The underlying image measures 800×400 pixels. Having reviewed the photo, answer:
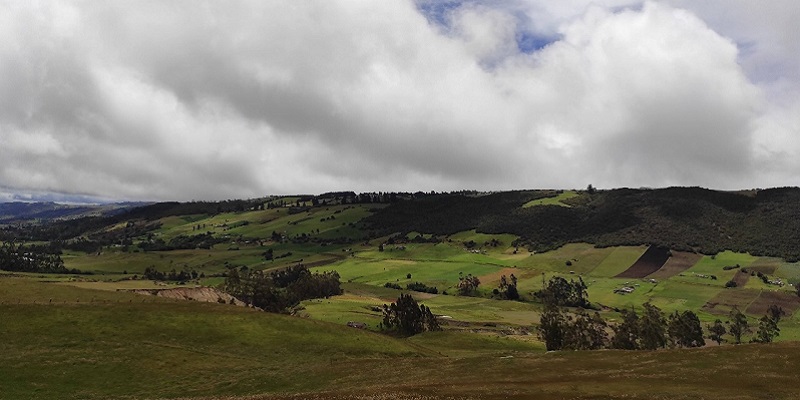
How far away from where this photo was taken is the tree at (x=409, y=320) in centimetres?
15762

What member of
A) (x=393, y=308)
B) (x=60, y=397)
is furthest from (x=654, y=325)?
(x=60, y=397)

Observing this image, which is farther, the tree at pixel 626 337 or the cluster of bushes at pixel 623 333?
the tree at pixel 626 337

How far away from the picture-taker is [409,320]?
159 m

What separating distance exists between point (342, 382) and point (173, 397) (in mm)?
18896

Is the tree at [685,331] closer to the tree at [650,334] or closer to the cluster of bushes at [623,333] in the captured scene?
the cluster of bushes at [623,333]

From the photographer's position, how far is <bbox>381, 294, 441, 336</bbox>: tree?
15762 cm

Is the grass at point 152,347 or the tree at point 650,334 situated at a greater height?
the grass at point 152,347

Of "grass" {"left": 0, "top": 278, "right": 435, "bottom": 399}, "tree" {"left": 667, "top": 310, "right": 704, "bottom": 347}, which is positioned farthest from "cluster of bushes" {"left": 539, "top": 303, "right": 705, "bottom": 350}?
"grass" {"left": 0, "top": 278, "right": 435, "bottom": 399}

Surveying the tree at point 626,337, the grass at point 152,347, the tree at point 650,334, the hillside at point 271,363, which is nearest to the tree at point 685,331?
the tree at point 650,334

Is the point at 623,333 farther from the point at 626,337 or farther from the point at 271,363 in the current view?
the point at 271,363

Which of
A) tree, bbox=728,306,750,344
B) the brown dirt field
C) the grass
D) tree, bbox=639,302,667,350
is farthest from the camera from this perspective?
tree, bbox=728,306,750,344

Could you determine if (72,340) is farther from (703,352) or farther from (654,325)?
(654,325)

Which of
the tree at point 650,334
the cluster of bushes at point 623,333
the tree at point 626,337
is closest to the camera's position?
the cluster of bushes at point 623,333

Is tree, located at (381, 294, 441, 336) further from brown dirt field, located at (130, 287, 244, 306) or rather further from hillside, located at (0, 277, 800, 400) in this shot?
hillside, located at (0, 277, 800, 400)
